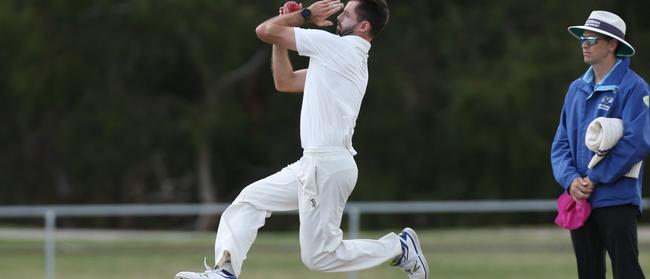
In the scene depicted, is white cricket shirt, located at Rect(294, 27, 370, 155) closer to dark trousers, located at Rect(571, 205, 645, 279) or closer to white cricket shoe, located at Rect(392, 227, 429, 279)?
white cricket shoe, located at Rect(392, 227, 429, 279)

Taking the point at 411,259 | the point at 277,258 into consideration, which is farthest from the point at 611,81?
the point at 277,258

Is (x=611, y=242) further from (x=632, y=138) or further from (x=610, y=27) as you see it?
(x=610, y=27)

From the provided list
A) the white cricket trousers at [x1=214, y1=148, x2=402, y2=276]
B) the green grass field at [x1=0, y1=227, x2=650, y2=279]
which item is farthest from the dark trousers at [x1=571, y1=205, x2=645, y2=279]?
the green grass field at [x1=0, y1=227, x2=650, y2=279]

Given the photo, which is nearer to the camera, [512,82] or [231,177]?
[512,82]

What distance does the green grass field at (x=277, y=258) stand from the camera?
1554 centimetres

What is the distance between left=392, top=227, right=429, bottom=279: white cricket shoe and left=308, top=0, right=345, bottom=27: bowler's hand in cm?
161

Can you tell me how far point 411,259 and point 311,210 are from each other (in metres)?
0.91

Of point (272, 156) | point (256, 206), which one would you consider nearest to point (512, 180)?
point (272, 156)

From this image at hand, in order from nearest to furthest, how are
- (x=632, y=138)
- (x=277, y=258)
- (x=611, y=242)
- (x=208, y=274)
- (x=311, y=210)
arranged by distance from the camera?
1. (x=632, y=138)
2. (x=611, y=242)
3. (x=208, y=274)
4. (x=311, y=210)
5. (x=277, y=258)

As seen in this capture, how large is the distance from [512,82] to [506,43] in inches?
68.4

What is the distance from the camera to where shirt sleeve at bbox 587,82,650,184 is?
23.5ft

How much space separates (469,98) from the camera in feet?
97.8

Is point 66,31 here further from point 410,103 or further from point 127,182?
point 410,103

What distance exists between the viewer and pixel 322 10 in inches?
294
